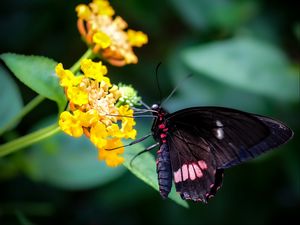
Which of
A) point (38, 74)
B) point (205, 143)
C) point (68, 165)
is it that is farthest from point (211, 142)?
point (68, 165)

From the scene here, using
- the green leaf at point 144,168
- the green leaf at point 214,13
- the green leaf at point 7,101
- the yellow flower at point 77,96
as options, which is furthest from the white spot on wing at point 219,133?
the green leaf at point 214,13

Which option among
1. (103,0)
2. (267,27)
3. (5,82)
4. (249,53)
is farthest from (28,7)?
(267,27)

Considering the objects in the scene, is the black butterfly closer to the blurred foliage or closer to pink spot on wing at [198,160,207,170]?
pink spot on wing at [198,160,207,170]

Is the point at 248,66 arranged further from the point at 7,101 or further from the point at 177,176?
the point at 7,101

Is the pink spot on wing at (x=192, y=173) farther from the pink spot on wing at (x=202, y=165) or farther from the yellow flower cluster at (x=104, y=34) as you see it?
the yellow flower cluster at (x=104, y=34)

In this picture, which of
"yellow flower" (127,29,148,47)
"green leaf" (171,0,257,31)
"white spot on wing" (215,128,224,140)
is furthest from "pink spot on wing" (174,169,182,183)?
"green leaf" (171,0,257,31)

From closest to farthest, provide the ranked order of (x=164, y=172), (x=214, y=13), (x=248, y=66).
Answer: (x=164, y=172) → (x=248, y=66) → (x=214, y=13)
